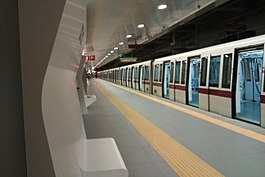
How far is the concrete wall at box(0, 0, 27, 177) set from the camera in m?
1.50

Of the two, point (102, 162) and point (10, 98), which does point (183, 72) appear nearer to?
point (102, 162)

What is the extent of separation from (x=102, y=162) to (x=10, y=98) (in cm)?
152

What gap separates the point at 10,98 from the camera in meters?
1.54

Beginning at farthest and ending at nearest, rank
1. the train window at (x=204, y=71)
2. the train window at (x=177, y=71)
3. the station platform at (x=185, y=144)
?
the train window at (x=177, y=71) < the train window at (x=204, y=71) < the station platform at (x=185, y=144)

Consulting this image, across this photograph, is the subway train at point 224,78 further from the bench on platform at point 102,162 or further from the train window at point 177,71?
the bench on platform at point 102,162

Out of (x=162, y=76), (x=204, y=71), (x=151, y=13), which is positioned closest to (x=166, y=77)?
(x=162, y=76)

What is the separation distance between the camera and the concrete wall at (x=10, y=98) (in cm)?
150

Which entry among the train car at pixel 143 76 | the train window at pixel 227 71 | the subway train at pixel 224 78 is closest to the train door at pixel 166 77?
the subway train at pixel 224 78

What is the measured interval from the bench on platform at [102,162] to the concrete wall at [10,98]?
99 centimetres

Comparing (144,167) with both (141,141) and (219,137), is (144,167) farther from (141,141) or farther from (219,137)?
(219,137)

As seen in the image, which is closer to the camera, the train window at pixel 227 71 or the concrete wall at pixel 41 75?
the concrete wall at pixel 41 75

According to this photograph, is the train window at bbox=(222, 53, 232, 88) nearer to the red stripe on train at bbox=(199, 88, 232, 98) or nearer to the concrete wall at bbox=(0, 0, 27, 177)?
the red stripe on train at bbox=(199, 88, 232, 98)

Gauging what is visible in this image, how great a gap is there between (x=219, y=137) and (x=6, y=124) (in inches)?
175

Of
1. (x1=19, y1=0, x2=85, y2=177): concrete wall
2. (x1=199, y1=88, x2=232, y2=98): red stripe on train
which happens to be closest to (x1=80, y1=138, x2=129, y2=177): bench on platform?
(x1=19, y1=0, x2=85, y2=177): concrete wall
